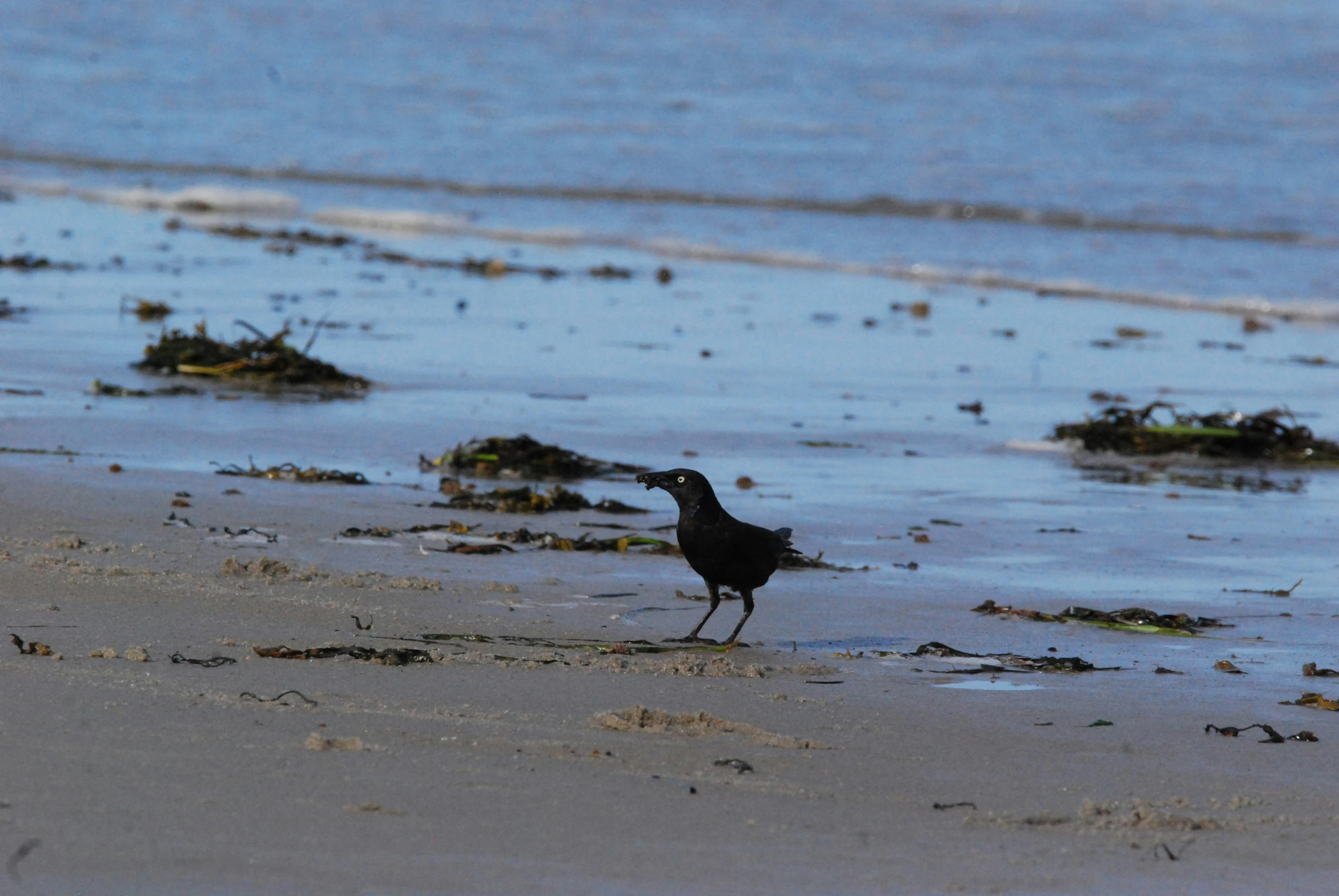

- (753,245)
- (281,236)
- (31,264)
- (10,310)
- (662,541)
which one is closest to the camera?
(662,541)

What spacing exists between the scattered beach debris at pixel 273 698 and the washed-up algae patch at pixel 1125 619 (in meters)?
2.32

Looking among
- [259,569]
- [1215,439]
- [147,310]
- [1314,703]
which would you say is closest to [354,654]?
[259,569]

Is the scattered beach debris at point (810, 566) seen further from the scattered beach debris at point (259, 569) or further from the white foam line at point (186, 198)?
the white foam line at point (186, 198)

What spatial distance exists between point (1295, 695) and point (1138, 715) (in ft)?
1.82

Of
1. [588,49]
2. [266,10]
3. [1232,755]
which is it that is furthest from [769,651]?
[266,10]

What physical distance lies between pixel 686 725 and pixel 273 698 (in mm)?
959

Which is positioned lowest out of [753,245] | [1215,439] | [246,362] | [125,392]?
[1215,439]

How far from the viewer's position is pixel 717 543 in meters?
4.79

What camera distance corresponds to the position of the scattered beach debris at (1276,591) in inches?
227

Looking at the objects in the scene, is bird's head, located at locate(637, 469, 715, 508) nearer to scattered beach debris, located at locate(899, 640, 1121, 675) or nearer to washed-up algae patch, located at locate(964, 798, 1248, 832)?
scattered beach debris, located at locate(899, 640, 1121, 675)

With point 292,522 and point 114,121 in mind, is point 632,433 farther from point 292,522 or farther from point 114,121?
point 114,121

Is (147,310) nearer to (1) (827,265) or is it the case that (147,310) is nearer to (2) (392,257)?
(2) (392,257)

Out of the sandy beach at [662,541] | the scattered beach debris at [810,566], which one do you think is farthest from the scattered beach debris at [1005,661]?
the scattered beach debris at [810,566]

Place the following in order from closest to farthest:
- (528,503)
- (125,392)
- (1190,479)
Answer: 1. (528,503)
2. (1190,479)
3. (125,392)
